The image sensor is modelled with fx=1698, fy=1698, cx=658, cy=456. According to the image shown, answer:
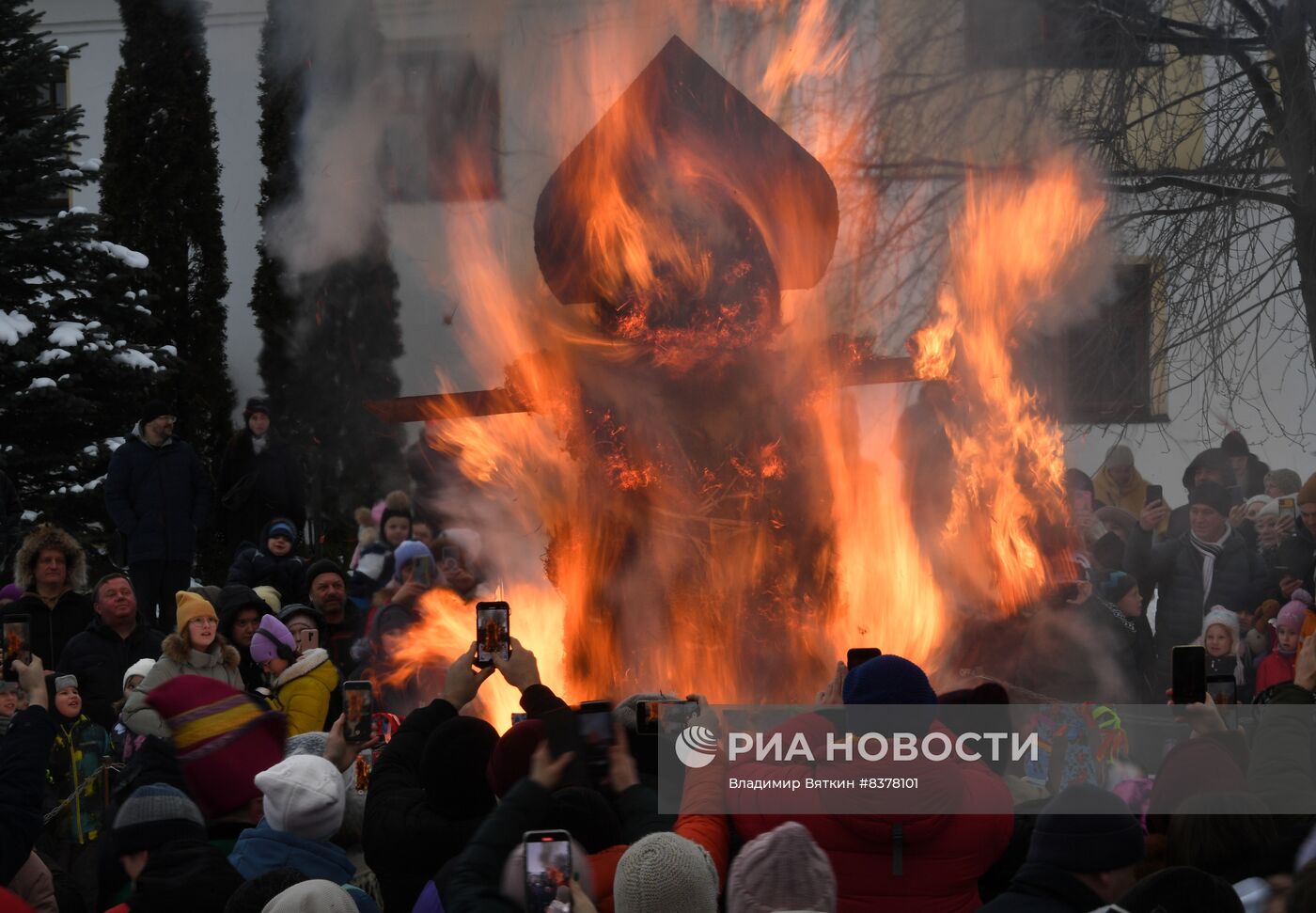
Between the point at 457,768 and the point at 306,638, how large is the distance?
3807 mm

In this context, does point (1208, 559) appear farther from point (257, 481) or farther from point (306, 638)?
point (257, 481)

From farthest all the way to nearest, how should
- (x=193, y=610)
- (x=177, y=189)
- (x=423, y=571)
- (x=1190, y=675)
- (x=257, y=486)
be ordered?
(x=177, y=189), (x=257, y=486), (x=423, y=571), (x=193, y=610), (x=1190, y=675)

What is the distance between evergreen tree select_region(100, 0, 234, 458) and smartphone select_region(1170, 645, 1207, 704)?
40.9 ft

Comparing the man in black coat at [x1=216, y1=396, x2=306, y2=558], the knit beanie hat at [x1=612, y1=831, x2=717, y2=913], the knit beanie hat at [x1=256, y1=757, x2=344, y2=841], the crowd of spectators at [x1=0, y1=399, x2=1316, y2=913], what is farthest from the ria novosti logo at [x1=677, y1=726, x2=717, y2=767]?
the man in black coat at [x1=216, y1=396, x2=306, y2=558]

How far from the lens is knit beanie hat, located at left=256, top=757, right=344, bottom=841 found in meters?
4.11

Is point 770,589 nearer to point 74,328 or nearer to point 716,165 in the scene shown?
point 716,165

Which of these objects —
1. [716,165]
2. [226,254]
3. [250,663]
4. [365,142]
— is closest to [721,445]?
[716,165]

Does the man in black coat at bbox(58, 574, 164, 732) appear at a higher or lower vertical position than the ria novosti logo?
higher

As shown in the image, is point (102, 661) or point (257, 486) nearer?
point (102, 661)

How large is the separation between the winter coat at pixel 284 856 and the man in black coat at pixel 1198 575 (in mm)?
6496

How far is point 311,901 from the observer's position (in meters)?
3.31

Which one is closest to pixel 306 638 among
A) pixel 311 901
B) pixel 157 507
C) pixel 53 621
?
pixel 53 621

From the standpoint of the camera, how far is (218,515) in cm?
1246

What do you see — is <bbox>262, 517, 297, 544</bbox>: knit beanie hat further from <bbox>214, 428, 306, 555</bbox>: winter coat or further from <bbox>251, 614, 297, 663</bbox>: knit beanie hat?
<bbox>251, 614, 297, 663</bbox>: knit beanie hat
